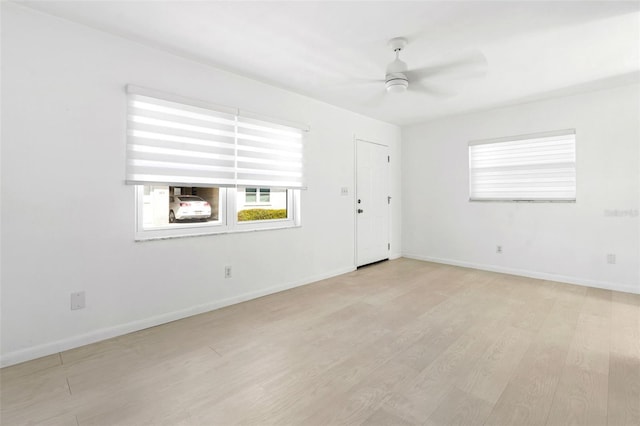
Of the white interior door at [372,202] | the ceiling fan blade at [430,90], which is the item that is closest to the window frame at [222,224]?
the white interior door at [372,202]

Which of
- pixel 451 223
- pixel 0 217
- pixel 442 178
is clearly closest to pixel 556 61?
pixel 442 178

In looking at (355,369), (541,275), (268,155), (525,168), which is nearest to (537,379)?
(355,369)

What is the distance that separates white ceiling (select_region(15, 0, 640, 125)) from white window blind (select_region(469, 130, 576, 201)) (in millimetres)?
883

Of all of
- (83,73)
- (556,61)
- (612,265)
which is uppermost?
(556,61)

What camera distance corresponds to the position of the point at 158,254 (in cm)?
283

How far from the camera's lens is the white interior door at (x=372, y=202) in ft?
16.3

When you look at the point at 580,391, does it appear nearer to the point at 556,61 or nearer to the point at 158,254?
the point at 556,61

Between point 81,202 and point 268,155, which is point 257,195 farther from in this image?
point 81,202

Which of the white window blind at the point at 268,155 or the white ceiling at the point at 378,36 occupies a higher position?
the white ceiling at the point at 378,36

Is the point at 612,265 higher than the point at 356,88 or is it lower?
lower

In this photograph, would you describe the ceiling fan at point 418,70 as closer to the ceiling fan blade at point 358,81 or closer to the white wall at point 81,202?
the ceiling fan blade at point 358,81

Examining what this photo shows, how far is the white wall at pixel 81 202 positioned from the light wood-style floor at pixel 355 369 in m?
0.24

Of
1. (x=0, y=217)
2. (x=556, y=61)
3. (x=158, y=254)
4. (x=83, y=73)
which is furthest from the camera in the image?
(x=556, y=61)

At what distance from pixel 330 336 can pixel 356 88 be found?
2897mm
